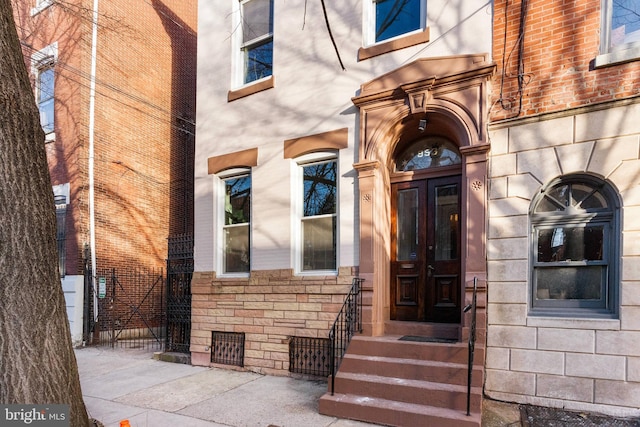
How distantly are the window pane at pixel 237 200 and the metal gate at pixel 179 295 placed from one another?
3.74 feet

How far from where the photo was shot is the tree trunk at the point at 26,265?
9.75ft

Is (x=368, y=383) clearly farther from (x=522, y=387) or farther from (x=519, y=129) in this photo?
(x=519, y=129)

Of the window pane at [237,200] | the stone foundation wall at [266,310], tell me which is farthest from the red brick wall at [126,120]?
the window pane at [237,200]

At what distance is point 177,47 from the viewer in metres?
12.4

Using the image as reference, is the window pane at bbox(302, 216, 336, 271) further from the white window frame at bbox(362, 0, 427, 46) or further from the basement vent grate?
the white window frame at bbox(362, 0, 427, 46)

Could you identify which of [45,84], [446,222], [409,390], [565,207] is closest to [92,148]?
[45,84]

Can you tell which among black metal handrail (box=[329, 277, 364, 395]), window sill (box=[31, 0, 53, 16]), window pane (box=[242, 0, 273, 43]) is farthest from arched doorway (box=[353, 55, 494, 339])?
window sill (box=[31, 0, 53, 16])

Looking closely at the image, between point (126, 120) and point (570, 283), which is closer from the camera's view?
point (570, 283)

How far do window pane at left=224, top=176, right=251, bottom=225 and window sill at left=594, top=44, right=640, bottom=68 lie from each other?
215 inches

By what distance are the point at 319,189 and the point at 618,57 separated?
4288 millimetres

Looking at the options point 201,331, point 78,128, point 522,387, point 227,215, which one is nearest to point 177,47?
point 78,128

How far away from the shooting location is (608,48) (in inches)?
194

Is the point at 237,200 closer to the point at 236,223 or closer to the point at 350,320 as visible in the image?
the point at 236,223

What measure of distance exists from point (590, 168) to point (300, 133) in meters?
4.11
